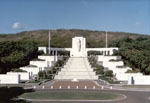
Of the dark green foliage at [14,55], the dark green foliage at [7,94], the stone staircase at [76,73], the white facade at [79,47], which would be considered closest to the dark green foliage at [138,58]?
the stone staircase at [76,73]

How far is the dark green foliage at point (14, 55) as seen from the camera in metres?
49.5

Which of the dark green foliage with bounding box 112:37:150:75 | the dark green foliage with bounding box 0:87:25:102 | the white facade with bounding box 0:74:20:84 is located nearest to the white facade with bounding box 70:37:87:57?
the dark green foliage with bounding box 112:37:150:75

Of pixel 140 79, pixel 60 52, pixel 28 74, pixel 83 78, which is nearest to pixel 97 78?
pixel 83 78

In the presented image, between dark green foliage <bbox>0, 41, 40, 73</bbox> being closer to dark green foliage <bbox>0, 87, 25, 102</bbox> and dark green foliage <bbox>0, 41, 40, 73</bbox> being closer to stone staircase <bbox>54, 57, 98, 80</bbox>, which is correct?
stone staircase <bbox>54, 57, 98, 80</bbox>

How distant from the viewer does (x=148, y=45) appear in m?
60.2

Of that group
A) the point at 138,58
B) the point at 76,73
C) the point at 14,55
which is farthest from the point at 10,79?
the point at 138,58

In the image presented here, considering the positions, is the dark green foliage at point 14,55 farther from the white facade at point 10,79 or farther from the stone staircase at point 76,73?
the stone staircase at point 76,73

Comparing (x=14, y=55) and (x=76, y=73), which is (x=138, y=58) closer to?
(x=76, y=73)

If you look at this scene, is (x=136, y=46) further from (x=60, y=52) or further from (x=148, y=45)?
(x=60, y=52)

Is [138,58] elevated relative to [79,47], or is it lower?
lower

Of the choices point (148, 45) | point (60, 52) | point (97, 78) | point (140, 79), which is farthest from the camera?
point (60, 52)

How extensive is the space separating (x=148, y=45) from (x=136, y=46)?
345 cm

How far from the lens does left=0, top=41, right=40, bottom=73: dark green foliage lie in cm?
4954

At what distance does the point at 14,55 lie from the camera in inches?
2121
